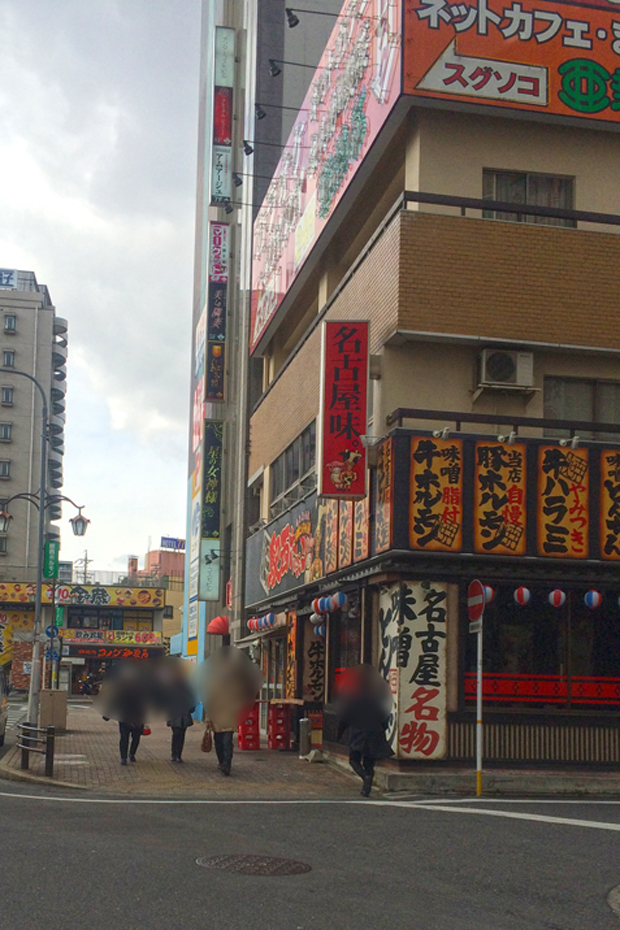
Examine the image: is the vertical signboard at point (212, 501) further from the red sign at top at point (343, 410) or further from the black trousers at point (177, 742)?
the red sign at top at point (343, 410)

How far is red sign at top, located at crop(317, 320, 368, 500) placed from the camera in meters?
18.0

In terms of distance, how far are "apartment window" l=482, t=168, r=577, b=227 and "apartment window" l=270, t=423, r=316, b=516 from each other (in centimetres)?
720

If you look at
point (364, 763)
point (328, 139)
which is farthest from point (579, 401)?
point (328, 139)

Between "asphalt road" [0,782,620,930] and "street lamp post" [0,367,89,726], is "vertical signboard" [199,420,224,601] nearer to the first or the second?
"street lamp post" [0,367,89,726]

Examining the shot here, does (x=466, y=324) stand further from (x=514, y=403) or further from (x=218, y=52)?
(x=218, y=52)

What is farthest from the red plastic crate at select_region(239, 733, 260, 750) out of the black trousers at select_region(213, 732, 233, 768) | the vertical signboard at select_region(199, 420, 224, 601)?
the vertical signboard at select_region(199, 420, 224, 601)

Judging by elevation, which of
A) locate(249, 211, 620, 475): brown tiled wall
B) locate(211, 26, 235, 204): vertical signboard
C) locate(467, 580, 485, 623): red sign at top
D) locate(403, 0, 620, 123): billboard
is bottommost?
locate(467, 580, 485, 623): red sign at top

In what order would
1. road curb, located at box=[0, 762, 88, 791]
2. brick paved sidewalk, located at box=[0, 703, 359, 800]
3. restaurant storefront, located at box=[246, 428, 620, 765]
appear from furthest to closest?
restaurant storefront, located at box=[246, 428, 620, 765], road curb, located at box=[0, 762, 88, 791], brick paved sidewalk, located at box=[0, 703, 359, 800]

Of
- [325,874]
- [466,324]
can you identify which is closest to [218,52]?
[466,324]

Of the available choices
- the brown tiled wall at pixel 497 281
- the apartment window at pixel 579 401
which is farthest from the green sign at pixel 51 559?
the apartment window at pixel 579 401

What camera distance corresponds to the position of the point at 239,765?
1894cm

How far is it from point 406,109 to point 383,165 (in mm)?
2363

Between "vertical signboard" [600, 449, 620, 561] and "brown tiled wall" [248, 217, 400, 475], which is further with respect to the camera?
"brown tiled wall" [248, 217, 400, 475]

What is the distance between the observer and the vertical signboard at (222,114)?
39125 mm
